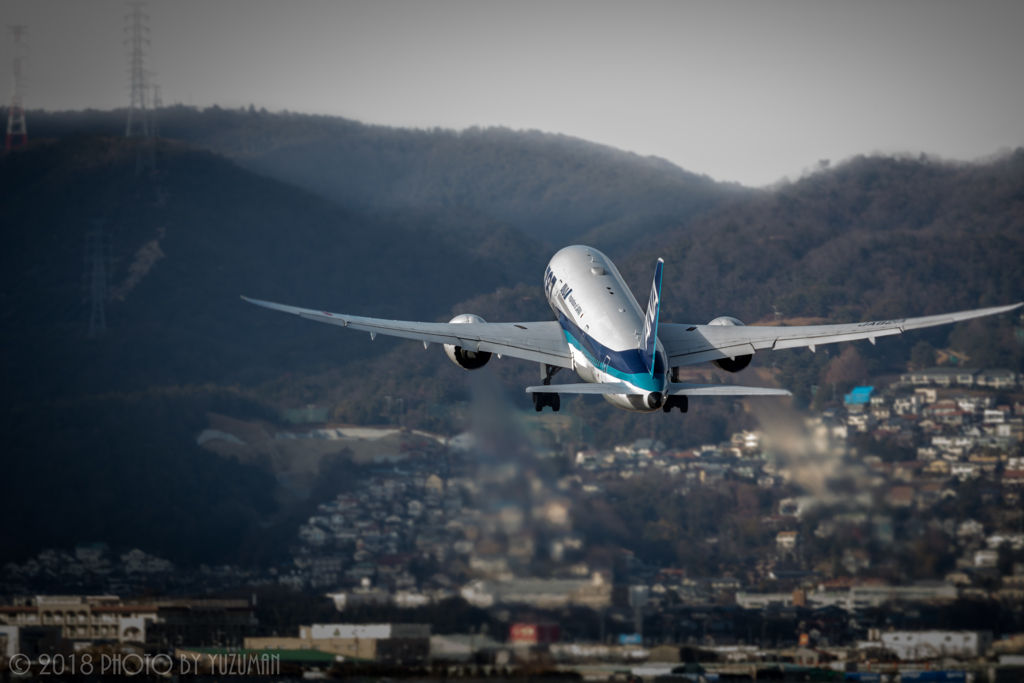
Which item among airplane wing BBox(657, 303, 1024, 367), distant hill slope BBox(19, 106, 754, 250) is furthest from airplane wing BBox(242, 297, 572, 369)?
distant hill slope BBox(19, 106, 754, 250)

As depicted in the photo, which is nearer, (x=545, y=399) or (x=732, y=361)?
(x=732, y=361)

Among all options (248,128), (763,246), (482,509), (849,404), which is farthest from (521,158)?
(482,509)

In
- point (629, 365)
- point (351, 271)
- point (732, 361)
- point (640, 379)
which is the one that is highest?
point (351, 271)

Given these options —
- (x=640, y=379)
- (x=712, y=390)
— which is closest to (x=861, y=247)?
(x=640, y=379)

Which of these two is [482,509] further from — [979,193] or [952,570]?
[979,193]

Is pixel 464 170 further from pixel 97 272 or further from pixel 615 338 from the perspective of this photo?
pixel 615 338

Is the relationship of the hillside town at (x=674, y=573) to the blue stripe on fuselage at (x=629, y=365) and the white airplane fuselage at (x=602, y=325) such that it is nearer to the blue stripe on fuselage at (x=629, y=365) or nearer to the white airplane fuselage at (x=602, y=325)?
the white airplane fuselage at (x=602, y=325)
